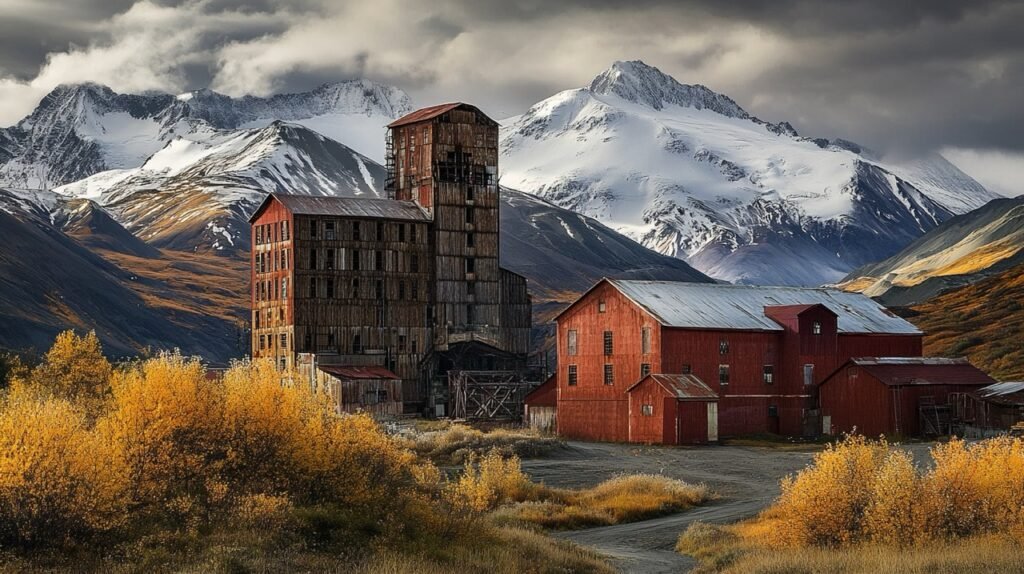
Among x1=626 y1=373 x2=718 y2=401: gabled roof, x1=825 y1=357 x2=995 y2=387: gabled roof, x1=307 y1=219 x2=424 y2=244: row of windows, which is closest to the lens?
x1=626 y1=373 x2=718 y2=401: gabled roof

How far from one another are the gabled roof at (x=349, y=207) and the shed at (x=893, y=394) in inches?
1372

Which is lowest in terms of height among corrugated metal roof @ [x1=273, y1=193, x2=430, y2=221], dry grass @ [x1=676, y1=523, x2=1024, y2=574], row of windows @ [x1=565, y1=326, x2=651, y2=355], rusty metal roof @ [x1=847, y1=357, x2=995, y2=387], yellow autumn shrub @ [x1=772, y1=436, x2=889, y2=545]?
dry grass @ [x1=676, y1=523, x2=1024, y2=574]

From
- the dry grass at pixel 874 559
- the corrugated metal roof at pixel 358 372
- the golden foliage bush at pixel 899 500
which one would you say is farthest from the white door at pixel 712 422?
the golden foliage bush at pixel 899 500

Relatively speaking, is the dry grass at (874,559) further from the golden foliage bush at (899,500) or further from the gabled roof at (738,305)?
the gabled roof at (738,305)

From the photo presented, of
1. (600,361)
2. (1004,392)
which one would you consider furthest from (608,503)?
(1004,392)

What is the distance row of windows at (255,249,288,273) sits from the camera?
315 feet

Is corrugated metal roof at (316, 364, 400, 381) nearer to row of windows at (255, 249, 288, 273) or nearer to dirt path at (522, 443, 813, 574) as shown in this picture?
row of windows at (255, 249, 288, 273)

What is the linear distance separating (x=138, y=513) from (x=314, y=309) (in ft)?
210

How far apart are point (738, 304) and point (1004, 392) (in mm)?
17255

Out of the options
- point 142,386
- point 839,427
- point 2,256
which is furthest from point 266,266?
point 2,256

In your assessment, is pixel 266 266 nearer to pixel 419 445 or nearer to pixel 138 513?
pixel 419 445

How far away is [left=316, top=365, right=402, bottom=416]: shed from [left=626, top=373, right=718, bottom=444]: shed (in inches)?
845

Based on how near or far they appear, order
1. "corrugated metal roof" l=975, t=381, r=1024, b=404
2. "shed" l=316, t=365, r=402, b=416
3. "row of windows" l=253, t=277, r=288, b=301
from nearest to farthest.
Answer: "corrugated metal roof" l=975, t=381, r=1024, b=404
"shed" l=316, t=365, r=402, b=416
"row of windows" l=253, t=277, r=288, b=301

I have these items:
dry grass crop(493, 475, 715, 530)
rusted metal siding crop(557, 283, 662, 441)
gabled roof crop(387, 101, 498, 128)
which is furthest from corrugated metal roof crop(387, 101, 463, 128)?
dry grass crop(493, 475, 715, 530)
